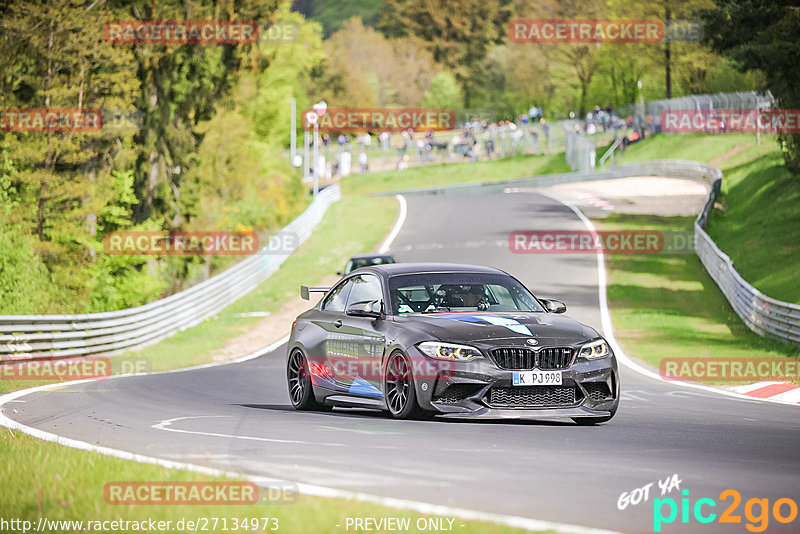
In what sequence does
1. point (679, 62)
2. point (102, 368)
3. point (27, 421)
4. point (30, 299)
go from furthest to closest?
1. point (679, 62)
2. point (30, 299)
3. point (102, 368)
4. point (27, 421)

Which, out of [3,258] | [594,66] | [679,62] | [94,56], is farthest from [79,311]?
[594,66]

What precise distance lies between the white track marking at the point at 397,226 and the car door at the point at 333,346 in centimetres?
3163

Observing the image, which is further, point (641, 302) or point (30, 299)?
point (641, 302)

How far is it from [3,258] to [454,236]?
21796mm

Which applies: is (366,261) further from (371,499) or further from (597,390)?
(371,499)

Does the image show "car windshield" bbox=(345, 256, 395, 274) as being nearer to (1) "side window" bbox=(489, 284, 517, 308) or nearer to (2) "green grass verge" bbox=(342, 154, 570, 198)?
(1) "side window" bbox=(489, 284, 517, 308)

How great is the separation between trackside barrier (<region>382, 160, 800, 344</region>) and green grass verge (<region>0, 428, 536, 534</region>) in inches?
716

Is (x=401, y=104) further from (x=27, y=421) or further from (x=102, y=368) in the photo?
(x=27, y=421)

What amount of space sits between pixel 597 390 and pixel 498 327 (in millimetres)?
1058

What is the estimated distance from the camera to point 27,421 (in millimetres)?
13234

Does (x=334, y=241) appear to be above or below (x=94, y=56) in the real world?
below

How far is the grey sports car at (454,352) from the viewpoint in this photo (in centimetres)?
1159

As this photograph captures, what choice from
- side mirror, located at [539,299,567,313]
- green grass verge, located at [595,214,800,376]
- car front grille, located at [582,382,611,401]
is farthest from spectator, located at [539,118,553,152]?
car front grille, located at [582,382,611,401]

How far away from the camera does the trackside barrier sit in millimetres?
26222
